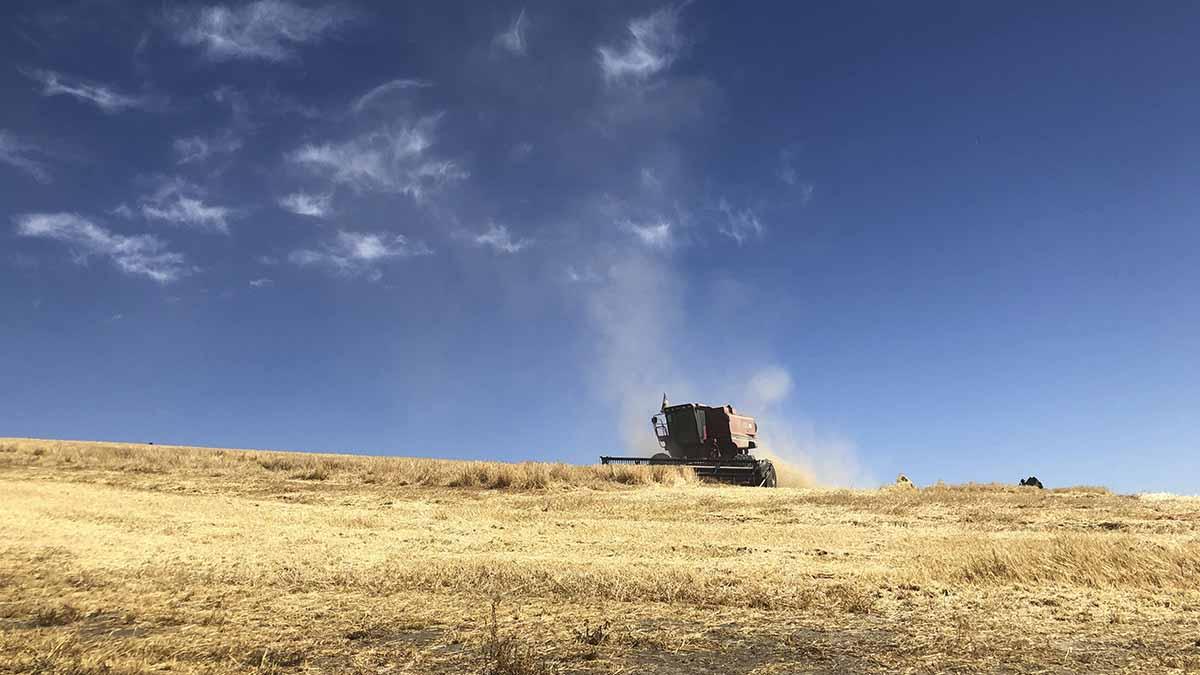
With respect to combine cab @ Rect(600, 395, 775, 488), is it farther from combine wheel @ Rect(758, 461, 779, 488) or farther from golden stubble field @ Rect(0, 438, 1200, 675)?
golden stubble field @ Rect(0, 438, 1200, 675)

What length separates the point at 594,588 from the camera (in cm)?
1023

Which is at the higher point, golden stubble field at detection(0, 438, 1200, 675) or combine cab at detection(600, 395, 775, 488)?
combine cab at detection(600, 395, 775, 488)

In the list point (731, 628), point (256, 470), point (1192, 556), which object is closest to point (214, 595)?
point (731, 628)

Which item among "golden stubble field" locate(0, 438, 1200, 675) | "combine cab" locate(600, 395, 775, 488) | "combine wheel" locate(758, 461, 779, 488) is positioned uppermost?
"combine cab" locate(600, 395, 775, 488)

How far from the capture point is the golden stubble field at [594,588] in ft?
23.2

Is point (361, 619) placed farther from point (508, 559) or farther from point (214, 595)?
point (508, 559)

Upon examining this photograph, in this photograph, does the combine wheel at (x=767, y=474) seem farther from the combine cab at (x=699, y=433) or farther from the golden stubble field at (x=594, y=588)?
the golden stubble field at (x=594, y=588)

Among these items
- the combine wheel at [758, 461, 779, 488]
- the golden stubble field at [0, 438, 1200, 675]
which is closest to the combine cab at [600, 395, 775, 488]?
the combine wheel at [758, 461, 779, 488]

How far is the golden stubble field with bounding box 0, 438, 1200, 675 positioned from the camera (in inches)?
279

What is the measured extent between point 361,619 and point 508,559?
4.81m

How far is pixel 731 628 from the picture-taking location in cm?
815

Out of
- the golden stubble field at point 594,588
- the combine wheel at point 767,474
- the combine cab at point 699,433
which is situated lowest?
the golden stubble field at point 594,588

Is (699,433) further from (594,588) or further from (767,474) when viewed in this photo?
(594,588)

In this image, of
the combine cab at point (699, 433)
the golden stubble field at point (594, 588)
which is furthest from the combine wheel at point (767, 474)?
the golden stubble field at point (594, 588)
